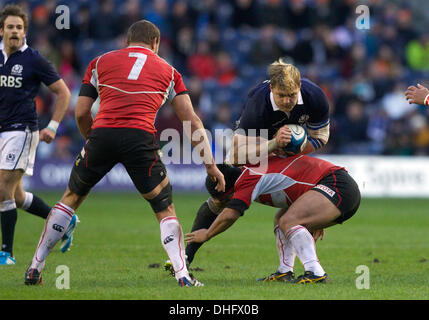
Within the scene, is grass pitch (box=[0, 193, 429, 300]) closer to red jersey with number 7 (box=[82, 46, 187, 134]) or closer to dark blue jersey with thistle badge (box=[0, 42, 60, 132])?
red jersey with number 7 (box=[82, 46, 187, 134])

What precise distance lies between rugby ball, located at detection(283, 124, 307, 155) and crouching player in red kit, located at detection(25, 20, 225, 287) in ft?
3.15

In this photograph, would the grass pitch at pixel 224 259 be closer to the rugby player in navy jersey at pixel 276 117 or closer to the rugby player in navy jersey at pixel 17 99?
the rugby player in navy jersey at pixel 276 117

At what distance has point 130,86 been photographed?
21.7ft

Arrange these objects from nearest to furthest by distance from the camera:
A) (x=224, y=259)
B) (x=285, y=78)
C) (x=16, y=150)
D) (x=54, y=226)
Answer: (x=54, y=226), (x=285, y=78), (x=16, y=150), (x=224, y=259)

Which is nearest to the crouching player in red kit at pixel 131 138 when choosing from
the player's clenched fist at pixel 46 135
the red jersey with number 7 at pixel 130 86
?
the red jersey with number 7 at pixel 130 86

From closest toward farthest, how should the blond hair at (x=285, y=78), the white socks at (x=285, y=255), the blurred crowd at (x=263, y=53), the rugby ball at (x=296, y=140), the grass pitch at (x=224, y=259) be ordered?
the grass pitch at (x=224, y=259)
the blond hair at (x=285, y=78)
the rugby ball at (x=296, y=140)
the white socks at (x=285, y=255)
the blurred crowd at (x=263, y=53)

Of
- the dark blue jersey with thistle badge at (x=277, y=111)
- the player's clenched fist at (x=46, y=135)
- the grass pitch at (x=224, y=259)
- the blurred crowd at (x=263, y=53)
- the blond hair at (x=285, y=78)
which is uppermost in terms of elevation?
the blurred crowd at (x=263, y=53)

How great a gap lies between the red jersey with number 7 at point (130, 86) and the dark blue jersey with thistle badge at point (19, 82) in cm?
218

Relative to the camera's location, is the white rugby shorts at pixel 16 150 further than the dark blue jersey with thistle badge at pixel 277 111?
Yes

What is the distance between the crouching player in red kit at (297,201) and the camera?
23.2 ft

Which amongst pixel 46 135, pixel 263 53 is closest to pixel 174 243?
pixel 46 135

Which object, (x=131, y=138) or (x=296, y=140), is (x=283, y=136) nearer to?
(x=296, y=140)

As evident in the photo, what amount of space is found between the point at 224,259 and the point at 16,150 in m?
2.74

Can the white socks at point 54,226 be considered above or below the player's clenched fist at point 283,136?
below
